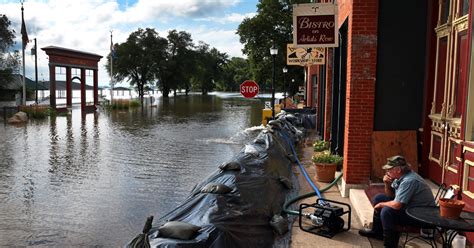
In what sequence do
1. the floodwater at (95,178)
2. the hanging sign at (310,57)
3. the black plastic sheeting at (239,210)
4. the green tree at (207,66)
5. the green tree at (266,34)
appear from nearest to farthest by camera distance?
the black plastic sheeting at (239,210) < the floodwater at (95,178) < the hanging sign at (310,57) < the green tree at (266,34) < the green tree at (207,66)

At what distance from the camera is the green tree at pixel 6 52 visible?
3984 centimetres

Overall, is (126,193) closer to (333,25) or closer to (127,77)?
(333,25)

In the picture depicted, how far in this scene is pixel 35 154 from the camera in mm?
13961

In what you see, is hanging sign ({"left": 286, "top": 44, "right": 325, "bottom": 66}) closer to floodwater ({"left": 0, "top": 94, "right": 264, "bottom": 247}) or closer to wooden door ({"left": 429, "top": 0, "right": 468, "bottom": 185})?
floodwater ({"left": 0, "top": 94, "right": 264, "bottom": 247})

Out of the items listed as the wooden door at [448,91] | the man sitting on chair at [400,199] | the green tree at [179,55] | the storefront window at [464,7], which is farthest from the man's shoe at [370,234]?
the green tree at [179,55]

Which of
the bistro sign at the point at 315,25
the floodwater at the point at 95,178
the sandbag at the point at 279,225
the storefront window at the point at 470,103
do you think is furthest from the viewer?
the bistro sign at the point at 315,25

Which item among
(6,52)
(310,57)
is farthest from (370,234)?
(6,52)

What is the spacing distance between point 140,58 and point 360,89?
2429 inches

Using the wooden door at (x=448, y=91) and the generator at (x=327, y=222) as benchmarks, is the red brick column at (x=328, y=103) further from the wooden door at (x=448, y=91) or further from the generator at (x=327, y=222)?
the generator at (x=327, y=222)

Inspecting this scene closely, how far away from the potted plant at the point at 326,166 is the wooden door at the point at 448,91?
2.27m

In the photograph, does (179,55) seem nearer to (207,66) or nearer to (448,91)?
(207,66)

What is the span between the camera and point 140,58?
65.8 metres

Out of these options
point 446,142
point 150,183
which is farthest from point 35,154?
point 446,142

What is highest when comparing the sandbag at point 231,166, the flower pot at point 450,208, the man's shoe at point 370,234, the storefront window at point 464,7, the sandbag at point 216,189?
the storefront window at point 464,7
